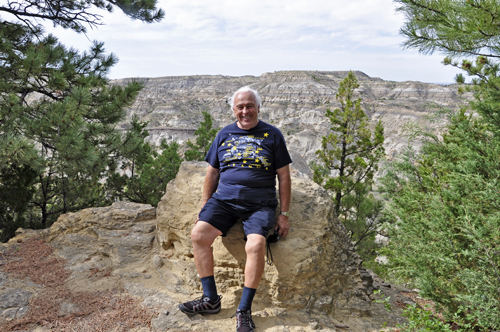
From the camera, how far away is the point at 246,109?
3.18 meters

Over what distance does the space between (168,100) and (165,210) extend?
112910 millimetres

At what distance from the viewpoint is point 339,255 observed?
3.74 meters

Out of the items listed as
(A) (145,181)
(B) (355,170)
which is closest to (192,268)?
(A) (145,181)

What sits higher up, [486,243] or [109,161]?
[109,161]

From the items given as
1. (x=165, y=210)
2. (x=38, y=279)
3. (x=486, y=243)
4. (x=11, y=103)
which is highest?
(x=11, y=103)

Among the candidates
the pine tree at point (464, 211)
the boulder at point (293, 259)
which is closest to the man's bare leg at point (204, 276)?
the boulder at point (293, 259)

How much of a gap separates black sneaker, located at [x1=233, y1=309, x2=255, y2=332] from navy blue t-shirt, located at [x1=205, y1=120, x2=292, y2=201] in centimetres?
101

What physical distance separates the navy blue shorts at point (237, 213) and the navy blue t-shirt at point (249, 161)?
6 cm

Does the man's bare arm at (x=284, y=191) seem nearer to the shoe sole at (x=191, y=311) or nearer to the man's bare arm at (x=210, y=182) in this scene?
the man's bare arm at (x=210, y=182)

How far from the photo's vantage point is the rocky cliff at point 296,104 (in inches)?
2997

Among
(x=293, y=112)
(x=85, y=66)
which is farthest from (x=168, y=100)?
(x=85, y=66)

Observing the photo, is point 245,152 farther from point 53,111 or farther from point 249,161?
point 53,111

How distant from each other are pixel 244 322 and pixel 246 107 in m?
1.99

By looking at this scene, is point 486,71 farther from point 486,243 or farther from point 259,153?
point 259,153
